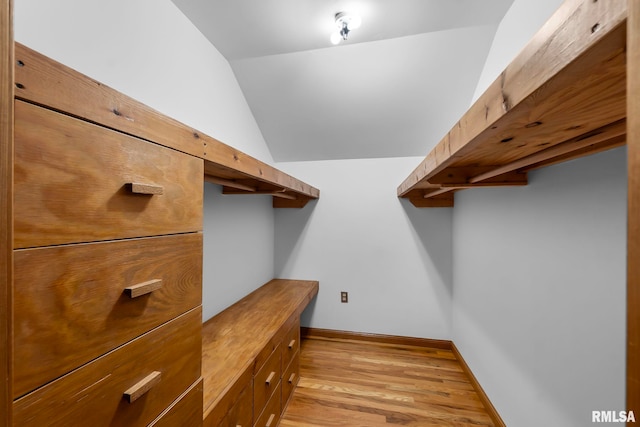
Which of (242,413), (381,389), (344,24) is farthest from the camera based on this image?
(381,389)

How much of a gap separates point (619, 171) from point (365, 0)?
1.46 metres

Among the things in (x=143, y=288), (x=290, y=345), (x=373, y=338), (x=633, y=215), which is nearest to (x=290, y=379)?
(x=290, y=345)

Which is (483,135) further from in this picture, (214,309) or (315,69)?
(214,309)

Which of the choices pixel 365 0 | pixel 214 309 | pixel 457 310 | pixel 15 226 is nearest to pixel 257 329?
pixel 214 309

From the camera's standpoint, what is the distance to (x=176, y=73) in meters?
1.44

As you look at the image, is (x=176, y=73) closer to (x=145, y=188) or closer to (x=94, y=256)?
(x=145, y=188)

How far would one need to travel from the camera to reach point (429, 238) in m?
2.62

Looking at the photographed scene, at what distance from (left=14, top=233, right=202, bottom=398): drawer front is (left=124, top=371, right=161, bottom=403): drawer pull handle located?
0.11m

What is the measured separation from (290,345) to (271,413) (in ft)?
1.42

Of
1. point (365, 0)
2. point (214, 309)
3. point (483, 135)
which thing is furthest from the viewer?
point (214, 309)

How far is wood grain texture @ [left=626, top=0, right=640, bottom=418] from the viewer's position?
0.30 m

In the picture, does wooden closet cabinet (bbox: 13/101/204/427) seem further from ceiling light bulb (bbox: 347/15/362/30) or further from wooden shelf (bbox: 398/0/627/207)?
ceiling light bulb (bbox: 347/15/362/30)

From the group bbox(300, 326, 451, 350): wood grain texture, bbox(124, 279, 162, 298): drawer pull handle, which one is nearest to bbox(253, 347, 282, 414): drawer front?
bbox(124, 279, 162, 298): drawer pull handle

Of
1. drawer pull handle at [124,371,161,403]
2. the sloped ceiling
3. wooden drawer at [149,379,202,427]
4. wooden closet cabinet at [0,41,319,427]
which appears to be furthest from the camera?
the sloped ceiling
